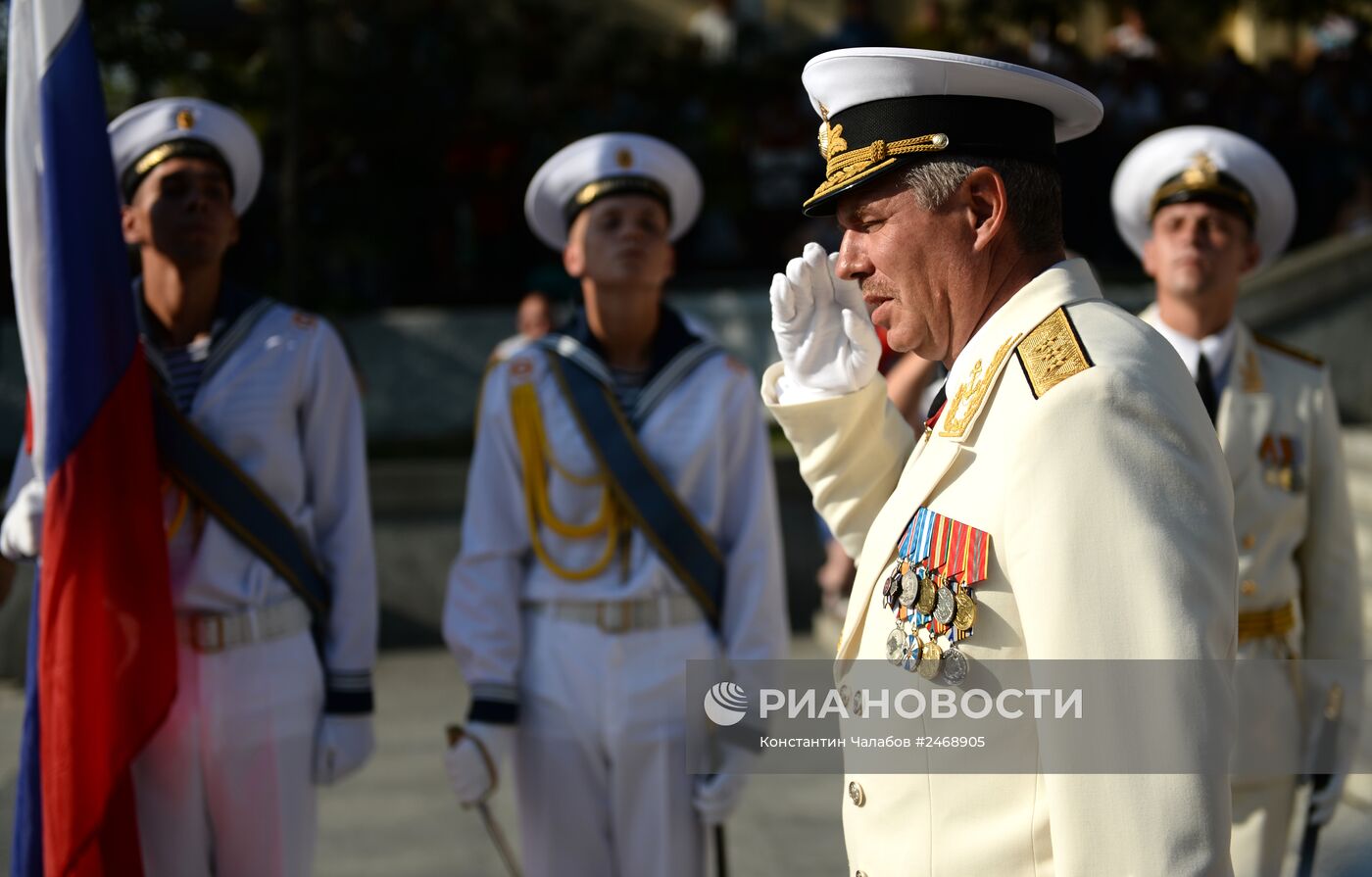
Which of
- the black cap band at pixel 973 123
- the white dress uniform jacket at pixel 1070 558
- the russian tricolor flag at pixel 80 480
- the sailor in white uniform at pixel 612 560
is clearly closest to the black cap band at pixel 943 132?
the black cap band at pixel 973 123

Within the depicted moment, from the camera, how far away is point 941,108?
2.08 meters

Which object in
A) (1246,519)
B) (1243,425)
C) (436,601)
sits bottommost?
(436,601)

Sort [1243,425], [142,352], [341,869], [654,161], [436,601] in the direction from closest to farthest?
[142,352]
[1243,425]
[654,161]
[341,869]
[436,601]

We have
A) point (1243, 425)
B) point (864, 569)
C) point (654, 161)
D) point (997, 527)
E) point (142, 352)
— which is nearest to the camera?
point (997, 527)

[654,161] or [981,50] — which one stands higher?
[981,50]

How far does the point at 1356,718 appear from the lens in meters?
3.77

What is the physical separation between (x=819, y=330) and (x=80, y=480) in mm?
1673

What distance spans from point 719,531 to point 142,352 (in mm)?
1441

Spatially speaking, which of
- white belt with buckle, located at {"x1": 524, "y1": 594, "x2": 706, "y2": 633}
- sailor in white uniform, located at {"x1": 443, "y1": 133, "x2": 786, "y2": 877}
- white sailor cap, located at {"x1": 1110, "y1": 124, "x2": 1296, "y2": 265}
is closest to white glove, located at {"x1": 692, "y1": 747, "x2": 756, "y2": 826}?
sailor in white uniform, located at {"x1": 443, "y1": 133, "x2": 786, "y2": 877}

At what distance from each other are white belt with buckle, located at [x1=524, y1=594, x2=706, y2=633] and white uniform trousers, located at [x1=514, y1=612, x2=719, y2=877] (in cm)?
2

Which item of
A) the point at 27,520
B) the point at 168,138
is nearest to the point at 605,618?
the point at 27,520

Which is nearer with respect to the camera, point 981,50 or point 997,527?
point 997,527

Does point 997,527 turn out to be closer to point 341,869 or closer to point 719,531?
point 719,531

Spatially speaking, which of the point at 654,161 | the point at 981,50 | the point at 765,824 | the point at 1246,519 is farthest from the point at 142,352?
the point at 981,50
